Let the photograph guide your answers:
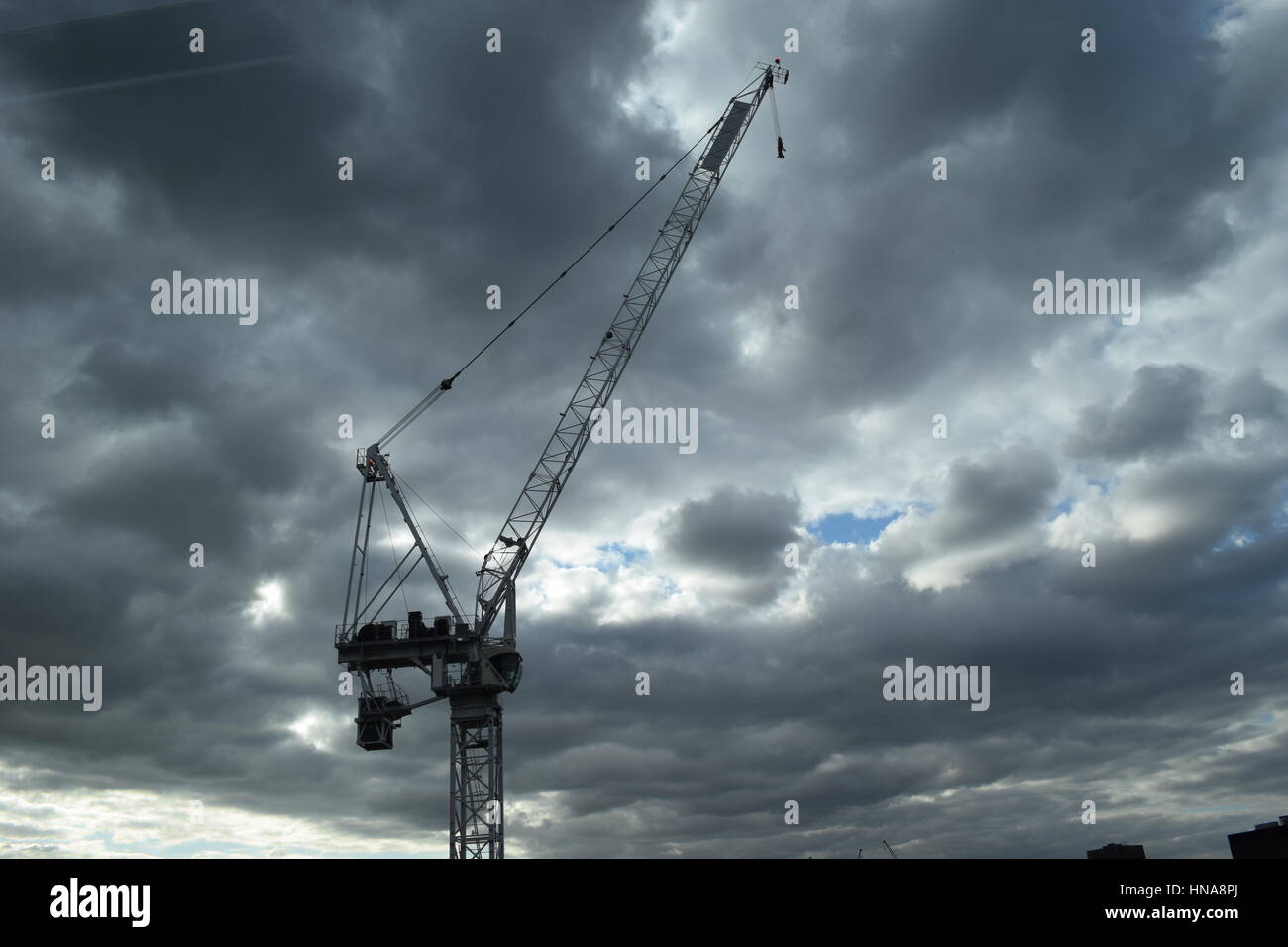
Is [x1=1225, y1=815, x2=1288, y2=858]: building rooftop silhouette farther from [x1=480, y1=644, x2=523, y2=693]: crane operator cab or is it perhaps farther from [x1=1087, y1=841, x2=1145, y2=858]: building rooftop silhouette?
[x1=480, y1=644, x2=523, y2=693]: crane operator cab

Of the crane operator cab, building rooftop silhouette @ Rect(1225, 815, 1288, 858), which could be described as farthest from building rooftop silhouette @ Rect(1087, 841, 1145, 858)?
the crane operator cab

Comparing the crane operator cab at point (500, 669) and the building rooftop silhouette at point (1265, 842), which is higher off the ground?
the crane operator cab at point (500, 669)

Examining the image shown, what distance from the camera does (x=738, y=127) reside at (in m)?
113

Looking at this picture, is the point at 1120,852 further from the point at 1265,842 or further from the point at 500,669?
the point at 500,669

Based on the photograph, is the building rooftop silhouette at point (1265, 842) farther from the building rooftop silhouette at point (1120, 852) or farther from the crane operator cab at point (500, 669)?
the crane operator cab at point (500, 669)

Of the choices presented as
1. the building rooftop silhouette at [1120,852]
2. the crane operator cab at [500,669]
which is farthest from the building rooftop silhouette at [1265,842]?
the crane operator cab at [500,669]

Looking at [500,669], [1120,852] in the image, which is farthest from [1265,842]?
[500,669]

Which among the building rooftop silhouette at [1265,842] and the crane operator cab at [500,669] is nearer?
the building rooftop silhouette at [1265,842]

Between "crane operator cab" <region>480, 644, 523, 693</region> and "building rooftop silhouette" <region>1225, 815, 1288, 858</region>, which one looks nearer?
"building rooftop silhouette" <region>1225, 815, 1288, 858</region>
